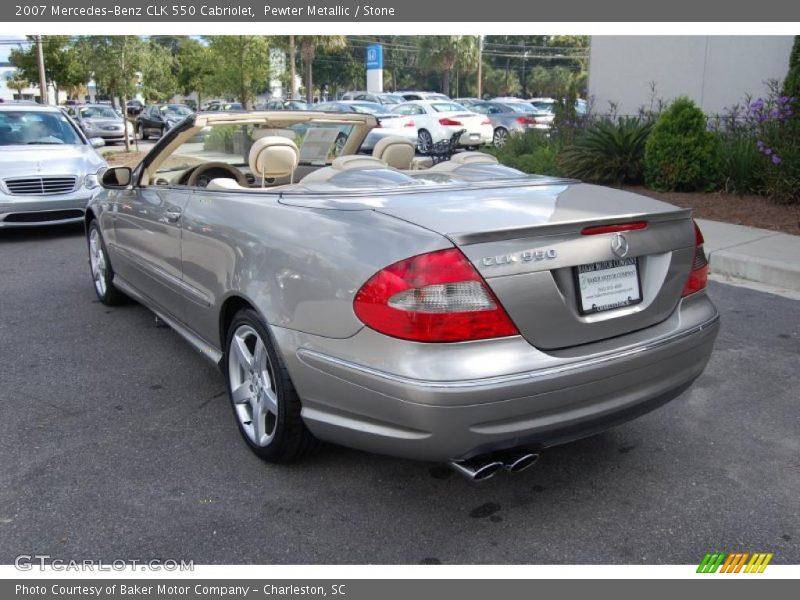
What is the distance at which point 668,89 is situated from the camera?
1295cm

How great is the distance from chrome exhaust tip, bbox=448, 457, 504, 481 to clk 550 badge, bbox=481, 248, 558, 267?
0.72 meters

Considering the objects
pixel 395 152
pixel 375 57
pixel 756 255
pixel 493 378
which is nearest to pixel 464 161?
pixel 395 152

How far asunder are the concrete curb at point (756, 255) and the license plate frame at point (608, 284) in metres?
4.31

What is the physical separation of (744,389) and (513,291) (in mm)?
2354

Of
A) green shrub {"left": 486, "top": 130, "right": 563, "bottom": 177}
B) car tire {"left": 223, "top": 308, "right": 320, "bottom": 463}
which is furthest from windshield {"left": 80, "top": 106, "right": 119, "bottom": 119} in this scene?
car tire {"left": 223, "top": 308, "right": 320, "bottom": 463}

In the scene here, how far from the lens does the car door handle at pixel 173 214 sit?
4.12 meters

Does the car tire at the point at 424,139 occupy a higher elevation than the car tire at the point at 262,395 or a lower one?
higher

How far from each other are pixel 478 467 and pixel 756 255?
5.53 m

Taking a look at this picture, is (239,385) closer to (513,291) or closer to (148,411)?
(148,411)

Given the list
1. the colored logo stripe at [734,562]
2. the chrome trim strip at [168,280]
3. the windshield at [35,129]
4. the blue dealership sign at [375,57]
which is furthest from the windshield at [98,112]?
the colored logo stripe at [734,562]

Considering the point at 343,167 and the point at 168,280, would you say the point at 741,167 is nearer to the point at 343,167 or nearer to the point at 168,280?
the point at 343,167

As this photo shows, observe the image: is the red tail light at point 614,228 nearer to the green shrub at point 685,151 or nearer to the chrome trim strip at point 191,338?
the chrome trim strip at point 191,338

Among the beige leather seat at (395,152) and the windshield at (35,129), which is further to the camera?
the windshield at (35,129)

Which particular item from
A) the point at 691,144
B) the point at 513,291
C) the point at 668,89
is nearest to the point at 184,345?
the point at 513,291
